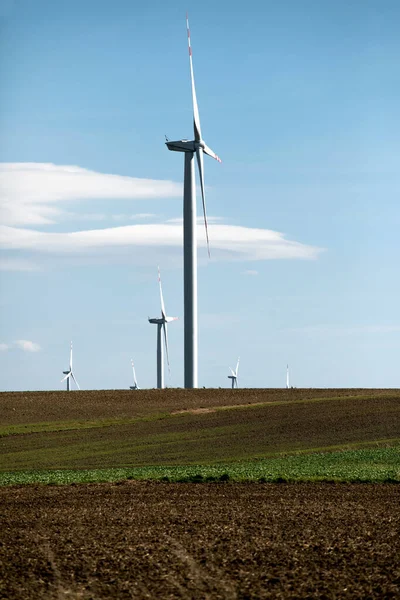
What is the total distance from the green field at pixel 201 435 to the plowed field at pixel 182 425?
0.21 ft

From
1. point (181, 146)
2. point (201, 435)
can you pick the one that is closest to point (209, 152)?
point (181, 146)

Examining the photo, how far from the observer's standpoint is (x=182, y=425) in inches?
2387

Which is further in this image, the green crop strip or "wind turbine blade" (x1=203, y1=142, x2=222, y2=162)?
"wind turbine blade" (x1=203, y1=142, x2=222, y2=162)

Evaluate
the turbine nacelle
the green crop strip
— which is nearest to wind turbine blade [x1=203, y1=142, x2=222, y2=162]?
the turbine nacelle

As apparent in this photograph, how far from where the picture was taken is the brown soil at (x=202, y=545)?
15562 mm

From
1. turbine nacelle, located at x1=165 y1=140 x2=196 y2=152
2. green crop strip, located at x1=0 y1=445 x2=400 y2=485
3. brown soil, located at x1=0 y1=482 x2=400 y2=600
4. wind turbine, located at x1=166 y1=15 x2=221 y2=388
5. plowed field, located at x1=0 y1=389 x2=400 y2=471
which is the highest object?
turbine nacelle, located at x1=165 y1=140 x2=196 y2=152

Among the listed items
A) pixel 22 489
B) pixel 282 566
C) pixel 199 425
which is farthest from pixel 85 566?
pixel 199 425

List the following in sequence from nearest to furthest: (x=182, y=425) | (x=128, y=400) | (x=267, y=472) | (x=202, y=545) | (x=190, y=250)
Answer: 1. (x=202, y=545)
2. (x=267, y=472)
3. (x=182, y=425)
4. (x=128, y=400)
5. (x=190, y=250)

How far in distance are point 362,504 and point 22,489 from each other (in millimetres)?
11582

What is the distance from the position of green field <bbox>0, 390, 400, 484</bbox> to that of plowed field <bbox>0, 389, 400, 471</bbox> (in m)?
0.06

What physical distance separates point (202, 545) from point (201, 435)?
36.0 meters

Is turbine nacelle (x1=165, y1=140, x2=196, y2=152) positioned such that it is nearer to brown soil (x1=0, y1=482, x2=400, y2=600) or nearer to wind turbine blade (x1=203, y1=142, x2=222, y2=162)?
wind turbine blade (x1=203, y1=142, x2=222, y2=162)

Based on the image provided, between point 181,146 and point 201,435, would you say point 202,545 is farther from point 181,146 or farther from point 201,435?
point 181,146

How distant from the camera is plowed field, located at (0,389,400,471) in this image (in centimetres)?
4719
